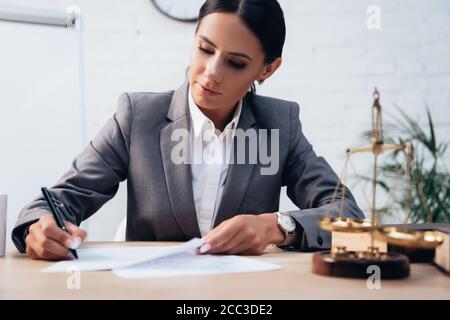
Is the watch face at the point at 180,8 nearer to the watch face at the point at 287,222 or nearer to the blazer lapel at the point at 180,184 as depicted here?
the blazer lapel at the point at 180,184

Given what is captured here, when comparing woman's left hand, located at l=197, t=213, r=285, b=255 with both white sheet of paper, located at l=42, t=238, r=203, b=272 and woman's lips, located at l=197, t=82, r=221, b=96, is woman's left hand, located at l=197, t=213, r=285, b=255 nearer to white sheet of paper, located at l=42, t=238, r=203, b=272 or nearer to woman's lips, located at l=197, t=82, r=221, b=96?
white sheet of paper, located at l=42, t=238, r=203, b=272

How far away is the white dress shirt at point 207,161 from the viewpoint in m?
1.48

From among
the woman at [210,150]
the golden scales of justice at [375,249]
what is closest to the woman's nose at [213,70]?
the woman at [210,150]

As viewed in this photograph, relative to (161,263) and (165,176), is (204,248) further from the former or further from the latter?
(165,176)

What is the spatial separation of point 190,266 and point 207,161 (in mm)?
659

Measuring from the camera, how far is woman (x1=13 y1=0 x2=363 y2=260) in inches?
53.2

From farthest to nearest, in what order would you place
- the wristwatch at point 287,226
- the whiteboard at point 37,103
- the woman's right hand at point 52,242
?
1. the whiteboard at point 37,103
2. the wristwatch at point 287,226
3. the woman's right hand at point 52,242

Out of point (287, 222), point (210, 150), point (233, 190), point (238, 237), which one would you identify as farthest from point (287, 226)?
point (210, 150)

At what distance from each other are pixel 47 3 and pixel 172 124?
1.43 meters

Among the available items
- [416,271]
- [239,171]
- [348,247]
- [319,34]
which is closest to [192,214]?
[239,171]

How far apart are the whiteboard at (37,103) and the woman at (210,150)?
111cm

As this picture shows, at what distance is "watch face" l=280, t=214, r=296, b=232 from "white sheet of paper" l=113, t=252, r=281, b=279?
195 millimetres

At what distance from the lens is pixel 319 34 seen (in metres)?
2.73

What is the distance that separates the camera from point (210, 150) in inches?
60.1
